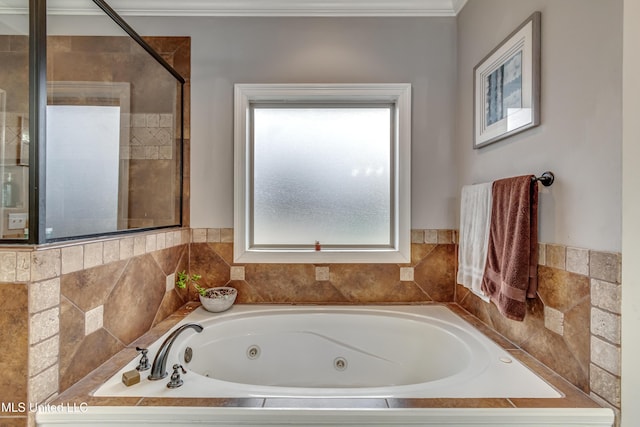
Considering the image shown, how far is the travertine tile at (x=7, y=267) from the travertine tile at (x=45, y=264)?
0.16ft

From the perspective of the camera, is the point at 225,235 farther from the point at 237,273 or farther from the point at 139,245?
the point at 139,245

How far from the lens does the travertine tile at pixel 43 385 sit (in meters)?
0.95

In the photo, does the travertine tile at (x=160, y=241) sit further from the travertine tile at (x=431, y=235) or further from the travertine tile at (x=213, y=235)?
the travertine tile at (x=431, y=235)

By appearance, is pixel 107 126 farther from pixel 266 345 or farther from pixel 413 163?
pixel 413 163

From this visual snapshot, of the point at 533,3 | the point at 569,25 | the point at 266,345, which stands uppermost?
the point at 533,3

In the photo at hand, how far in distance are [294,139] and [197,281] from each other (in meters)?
1.17

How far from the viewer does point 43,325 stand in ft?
3.20

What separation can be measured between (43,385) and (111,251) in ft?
1.65

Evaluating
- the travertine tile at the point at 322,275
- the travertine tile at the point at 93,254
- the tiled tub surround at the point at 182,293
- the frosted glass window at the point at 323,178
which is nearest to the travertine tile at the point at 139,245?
the tiled tub surround at the point at 182,293

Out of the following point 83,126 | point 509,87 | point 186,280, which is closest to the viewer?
point 509,87

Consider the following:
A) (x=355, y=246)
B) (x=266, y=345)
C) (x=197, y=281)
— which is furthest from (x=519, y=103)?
(x=197, y=281)

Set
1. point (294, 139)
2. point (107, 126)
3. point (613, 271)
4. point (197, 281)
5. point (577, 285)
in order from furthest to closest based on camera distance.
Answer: point (294, 139) < point (197, 281) < point (107, 126) < point (577, 285) < point (613, 271)

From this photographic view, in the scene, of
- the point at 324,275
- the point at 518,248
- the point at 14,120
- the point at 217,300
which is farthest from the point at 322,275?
the point at 14,120

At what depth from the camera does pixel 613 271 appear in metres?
0.94
